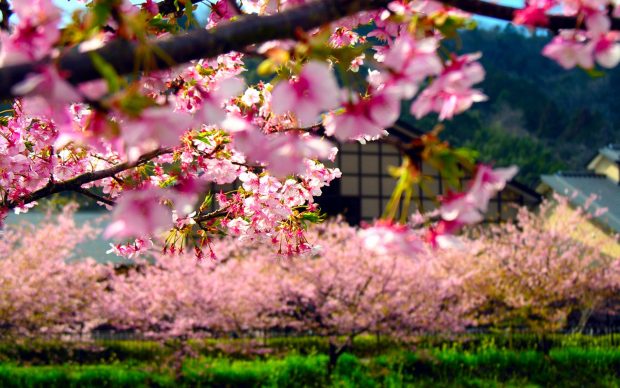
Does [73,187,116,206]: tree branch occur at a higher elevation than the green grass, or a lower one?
higher

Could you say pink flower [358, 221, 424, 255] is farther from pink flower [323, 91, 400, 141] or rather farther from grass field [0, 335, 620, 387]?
grass field [0, 335, 620, 387]

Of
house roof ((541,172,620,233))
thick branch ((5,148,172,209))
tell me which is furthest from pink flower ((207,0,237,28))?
house roof ((541,172,620,233))

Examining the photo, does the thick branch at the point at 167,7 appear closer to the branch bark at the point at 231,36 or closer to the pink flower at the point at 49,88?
the branch bark at the point at 231,36

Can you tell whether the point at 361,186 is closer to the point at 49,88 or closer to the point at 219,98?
the point at 219,98

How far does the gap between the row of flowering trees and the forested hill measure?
23500 millimetres

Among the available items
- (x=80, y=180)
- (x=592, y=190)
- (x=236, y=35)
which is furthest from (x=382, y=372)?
(x=592, y=190)

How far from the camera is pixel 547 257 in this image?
1495cm

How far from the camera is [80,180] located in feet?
10.6

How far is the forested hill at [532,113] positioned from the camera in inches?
1752

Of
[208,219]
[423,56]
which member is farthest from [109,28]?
[208,219]

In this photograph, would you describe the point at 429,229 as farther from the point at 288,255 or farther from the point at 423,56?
the point at 288,255

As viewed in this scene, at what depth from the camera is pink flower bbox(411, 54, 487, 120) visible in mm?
1358

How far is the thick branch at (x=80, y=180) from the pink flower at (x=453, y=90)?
1.85 metres

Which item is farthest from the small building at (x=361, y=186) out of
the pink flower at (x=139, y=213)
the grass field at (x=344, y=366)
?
the pink flower at (x=139, y=213)
